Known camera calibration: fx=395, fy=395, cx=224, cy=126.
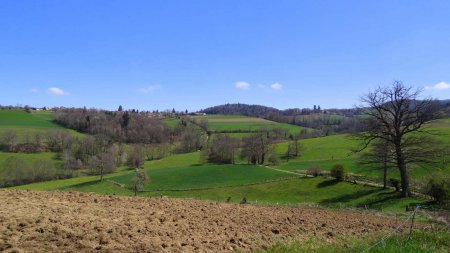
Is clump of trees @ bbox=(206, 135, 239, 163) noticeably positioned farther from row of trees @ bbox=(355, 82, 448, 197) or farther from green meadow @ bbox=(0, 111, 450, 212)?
row of trees @ bbox=(355, 82, 448, 197)

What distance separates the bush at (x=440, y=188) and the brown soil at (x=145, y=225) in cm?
2166

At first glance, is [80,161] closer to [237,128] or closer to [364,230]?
[237,128]

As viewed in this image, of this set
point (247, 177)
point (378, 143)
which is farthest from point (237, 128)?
point (378, 143)

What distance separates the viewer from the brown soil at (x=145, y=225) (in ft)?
32.6

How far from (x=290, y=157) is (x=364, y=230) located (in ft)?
288

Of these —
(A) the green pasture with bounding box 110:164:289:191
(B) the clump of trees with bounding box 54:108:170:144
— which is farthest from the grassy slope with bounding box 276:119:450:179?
(B) the clump of trees with bounding box 54:108:170:144

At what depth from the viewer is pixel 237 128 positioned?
16938 centimetres

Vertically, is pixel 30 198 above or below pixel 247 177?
above

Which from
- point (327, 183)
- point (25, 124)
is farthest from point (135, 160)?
point (327, 183)

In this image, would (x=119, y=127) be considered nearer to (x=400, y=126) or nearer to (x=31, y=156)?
(x=31, y=156)

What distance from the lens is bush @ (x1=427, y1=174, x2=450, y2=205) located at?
3569cm

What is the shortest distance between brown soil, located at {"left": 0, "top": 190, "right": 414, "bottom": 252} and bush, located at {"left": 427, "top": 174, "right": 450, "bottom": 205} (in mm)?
21658

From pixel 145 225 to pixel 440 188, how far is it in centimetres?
3382

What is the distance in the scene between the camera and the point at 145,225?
11789 mm
